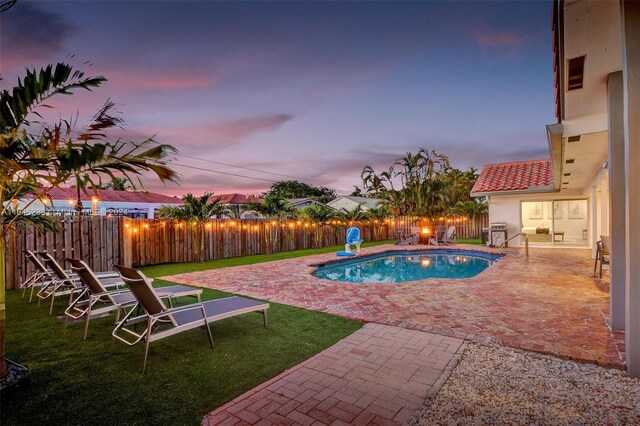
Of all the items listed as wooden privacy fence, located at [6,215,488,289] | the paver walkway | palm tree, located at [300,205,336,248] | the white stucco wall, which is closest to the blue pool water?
the white stucco wall

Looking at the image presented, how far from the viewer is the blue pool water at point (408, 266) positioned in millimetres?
10953

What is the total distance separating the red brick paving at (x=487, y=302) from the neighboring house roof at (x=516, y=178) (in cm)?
567

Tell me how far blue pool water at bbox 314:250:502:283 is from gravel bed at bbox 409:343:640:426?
22.2 ft

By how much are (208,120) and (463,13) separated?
41.5ft

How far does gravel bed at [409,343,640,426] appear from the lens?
2.55m

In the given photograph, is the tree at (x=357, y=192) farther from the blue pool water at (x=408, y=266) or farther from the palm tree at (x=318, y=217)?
the blue pool water at (x=408, y=266)

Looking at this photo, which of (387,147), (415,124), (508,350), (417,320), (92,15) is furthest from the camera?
(387,147)

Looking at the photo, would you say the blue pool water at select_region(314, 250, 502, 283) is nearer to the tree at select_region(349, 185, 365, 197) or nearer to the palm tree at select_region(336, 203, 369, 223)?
the palm tree at select_region(336, 203, 369, 223)

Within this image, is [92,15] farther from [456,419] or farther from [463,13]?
[456,419]

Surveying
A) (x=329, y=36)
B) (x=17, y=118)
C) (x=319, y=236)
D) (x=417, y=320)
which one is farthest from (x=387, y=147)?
(x=17, y=118)

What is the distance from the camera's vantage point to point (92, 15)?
7859mm

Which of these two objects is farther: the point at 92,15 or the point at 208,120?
the point at 208,120

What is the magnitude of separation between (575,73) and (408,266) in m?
9.84

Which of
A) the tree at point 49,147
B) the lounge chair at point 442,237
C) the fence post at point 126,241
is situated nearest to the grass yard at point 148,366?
the tree at point 49,147
